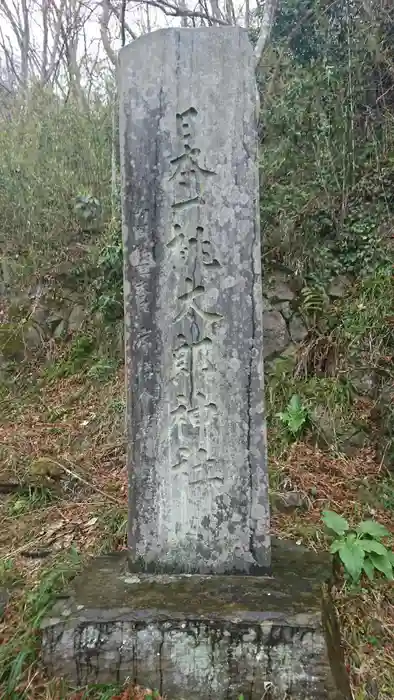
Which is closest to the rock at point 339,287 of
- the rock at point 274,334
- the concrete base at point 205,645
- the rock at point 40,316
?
the rock at point 274,334

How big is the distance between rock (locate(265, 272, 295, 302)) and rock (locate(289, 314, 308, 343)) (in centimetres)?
24

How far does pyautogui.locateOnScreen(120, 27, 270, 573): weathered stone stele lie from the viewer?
2.61m

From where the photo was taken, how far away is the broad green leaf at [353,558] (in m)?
2.79

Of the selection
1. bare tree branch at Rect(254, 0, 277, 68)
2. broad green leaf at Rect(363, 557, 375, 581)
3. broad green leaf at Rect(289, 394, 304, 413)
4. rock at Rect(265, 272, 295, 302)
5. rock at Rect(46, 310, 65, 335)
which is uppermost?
bare tree branch at Rect(254, 0, 277, 68)

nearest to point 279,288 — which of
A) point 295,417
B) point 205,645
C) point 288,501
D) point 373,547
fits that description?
point 295,417

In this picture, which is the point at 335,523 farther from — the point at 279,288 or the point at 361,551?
the point at 279,288

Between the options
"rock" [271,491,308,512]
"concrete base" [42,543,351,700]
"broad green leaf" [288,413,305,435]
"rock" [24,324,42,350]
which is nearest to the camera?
"concrete base" [42,543,351,700]

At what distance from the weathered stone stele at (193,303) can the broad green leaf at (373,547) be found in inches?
25.5

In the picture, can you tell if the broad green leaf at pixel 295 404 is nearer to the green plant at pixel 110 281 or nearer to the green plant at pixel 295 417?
the green plant at pixel 295 417

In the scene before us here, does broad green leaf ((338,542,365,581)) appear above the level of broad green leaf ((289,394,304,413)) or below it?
below

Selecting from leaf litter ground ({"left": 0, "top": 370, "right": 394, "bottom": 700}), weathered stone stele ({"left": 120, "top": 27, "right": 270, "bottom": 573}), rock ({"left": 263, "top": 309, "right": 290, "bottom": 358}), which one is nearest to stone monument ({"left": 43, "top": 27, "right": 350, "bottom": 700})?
weathered stone stele ({"left": 120, "top": 27, "right": 270, "bottom": 573})

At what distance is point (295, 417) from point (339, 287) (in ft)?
5.19

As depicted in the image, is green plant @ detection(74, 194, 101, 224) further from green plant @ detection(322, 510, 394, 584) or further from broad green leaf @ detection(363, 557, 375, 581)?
broad green leaf @ detection(363, 557, 375, 581)

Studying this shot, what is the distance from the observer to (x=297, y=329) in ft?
16.8
